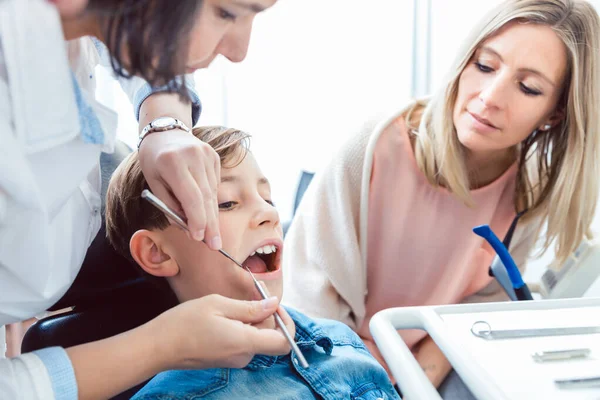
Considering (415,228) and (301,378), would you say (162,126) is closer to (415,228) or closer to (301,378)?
(301,378)

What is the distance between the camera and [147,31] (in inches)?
19.4

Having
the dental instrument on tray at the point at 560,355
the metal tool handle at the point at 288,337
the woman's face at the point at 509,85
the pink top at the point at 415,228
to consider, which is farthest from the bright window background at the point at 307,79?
the dental instrument on tray at the point at 560,355

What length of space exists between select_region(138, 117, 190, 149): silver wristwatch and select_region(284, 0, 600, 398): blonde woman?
607mm

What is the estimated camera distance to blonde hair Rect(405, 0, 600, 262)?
4.02ft

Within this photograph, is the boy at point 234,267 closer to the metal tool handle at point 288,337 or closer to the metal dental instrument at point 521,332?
the metal tool handle at point 288,337

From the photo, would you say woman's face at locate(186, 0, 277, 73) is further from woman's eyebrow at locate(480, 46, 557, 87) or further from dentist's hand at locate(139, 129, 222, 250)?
woman's eyebrow at locate(480, 46, 557, 87)

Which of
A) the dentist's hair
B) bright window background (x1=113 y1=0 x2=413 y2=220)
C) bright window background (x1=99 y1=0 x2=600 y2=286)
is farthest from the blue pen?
bright window background (x1=113 y1=0 x2=413 y2=220)

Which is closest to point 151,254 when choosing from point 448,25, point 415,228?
point 415,228

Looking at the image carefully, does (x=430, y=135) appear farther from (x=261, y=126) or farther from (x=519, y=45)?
(x=261, y=126)

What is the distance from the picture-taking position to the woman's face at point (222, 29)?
53cm

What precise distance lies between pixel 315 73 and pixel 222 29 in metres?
1.89

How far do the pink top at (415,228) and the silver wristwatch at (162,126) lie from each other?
2.16 feet

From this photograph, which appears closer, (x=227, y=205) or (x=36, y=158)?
(x=36, y=158)

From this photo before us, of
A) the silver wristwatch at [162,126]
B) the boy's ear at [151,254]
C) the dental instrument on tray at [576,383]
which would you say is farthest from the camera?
the boy's ear at [151,254]
